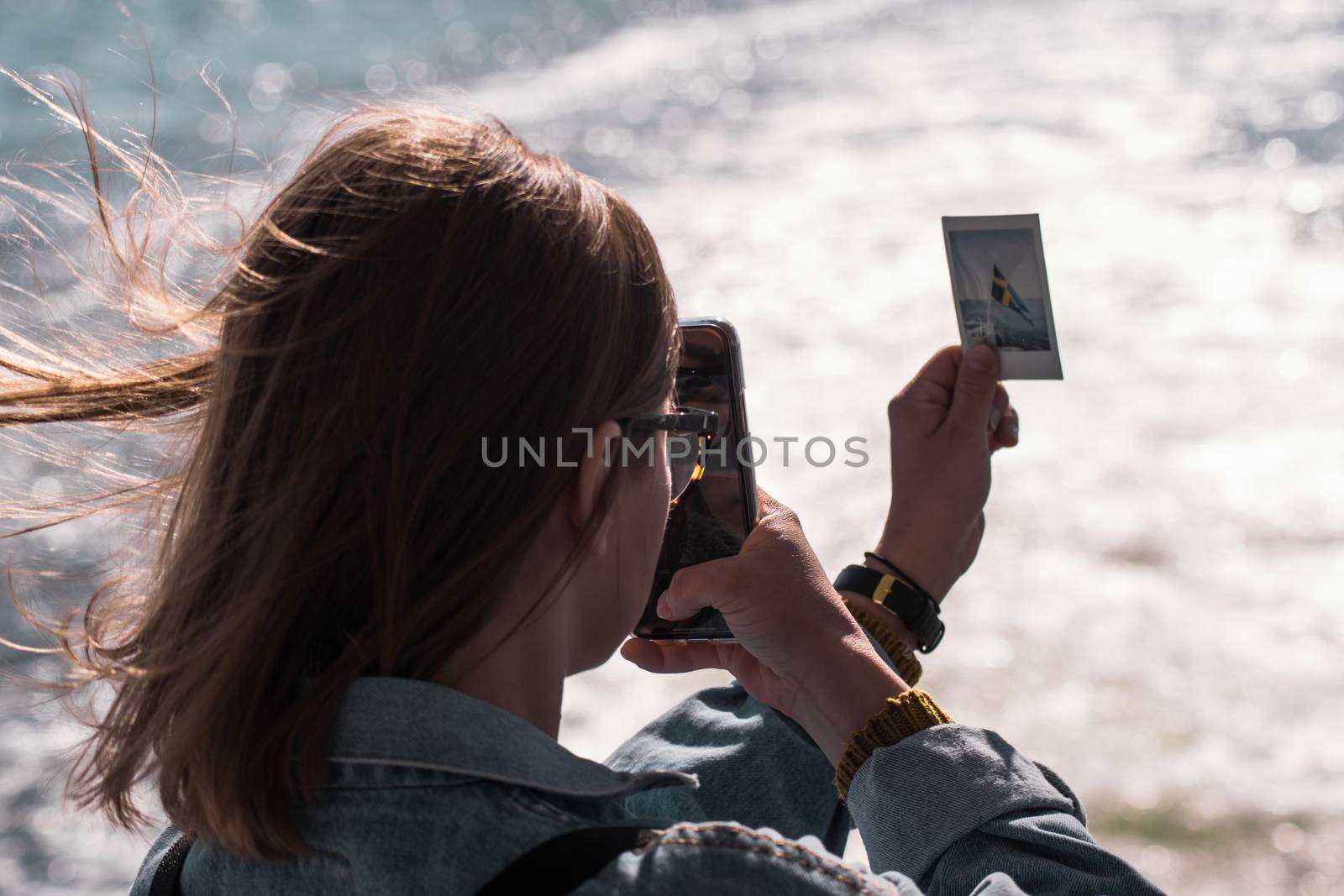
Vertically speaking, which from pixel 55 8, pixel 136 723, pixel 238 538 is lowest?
pixel 136 723

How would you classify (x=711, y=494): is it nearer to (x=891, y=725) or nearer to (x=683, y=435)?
(x=683, y=435)

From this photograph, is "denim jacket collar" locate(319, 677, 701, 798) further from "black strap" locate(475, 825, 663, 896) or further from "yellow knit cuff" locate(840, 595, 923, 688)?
"yellow knit cuff" locate(840, 595, 923, 688)

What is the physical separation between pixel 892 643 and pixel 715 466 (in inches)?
11.0

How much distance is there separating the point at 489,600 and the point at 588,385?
16 cm

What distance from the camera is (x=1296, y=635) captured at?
267 cm

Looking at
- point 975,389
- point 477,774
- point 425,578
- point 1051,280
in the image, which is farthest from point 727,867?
point 1051,280

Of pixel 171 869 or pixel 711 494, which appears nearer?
pixel 171 869

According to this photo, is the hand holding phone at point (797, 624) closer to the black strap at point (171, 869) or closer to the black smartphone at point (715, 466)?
the black smartphone at point (715, 466)

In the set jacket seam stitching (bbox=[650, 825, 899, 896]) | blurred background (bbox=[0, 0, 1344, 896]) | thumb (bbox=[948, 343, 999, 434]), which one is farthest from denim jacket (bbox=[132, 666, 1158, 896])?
blurred background (bbox=[0, 0, 1344, 896])

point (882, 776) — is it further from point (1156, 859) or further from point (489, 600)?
point (1156, 859)

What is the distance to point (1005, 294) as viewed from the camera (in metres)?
1.38

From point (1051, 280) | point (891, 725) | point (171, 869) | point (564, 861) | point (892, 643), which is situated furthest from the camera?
point (1051, 280)

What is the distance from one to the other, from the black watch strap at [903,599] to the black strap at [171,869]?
691 millimetres

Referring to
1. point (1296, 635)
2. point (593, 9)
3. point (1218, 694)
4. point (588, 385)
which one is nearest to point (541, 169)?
point (588, 385)
